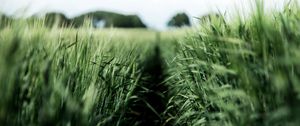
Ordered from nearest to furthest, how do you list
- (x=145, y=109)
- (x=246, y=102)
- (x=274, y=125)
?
(x=274, y=125) → (x=246, y=102) → (x=145, y=109)

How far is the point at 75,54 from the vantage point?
3186mm

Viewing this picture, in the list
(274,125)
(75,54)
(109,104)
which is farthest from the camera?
(109,104)

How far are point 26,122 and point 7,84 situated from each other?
0.23 metres

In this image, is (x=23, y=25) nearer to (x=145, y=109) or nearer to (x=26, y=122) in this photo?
(x=26, y=122)

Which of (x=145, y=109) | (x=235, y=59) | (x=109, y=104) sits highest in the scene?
(x=235, y=59)

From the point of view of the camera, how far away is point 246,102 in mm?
A: 2371

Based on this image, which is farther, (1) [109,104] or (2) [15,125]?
(1) [109,104]

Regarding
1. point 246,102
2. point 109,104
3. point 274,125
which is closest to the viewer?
point 274,125

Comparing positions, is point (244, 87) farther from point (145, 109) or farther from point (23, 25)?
point (145, 109)

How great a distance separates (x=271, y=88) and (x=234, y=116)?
0.84ft

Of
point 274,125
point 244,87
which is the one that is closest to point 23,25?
point 244,87

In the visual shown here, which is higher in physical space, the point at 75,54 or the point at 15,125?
the point at 75,54

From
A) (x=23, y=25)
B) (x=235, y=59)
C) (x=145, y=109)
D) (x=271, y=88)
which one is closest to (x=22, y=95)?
(x=23, y=25)

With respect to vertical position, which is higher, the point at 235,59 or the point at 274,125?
the point at 235,59
